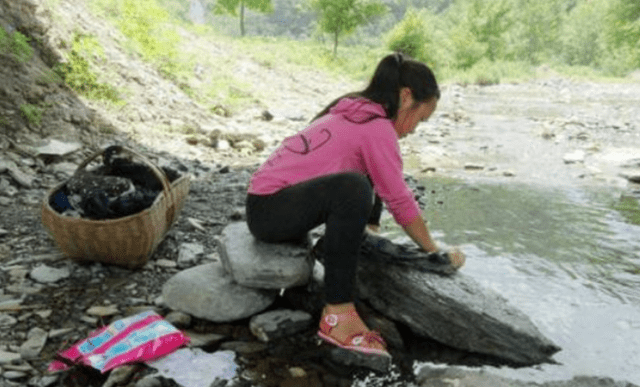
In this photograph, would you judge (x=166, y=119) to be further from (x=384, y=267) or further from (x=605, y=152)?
(x=605, y=152)

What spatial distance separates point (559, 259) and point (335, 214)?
287 centimetres

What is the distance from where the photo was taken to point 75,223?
10.9 feet

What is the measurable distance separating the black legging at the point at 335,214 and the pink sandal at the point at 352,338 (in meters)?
0.09

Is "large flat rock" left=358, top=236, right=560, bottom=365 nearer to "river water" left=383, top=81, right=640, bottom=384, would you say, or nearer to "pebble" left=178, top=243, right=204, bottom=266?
"river water" left=383, top=81, right=640, bottom=384

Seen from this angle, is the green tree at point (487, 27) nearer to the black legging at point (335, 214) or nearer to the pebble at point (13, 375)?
the black legging at point (335, 214)

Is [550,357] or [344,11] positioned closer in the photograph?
[550,357]

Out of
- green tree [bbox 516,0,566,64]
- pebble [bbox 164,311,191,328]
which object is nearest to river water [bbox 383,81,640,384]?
pebble [bbox 164,311,191,328]

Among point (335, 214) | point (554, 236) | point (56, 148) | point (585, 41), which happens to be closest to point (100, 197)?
point (335, 214)

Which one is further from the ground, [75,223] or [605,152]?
[75,223]

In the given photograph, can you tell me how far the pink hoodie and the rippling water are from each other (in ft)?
3.60

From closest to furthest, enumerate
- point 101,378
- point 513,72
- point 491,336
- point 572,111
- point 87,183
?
point 101,378 < point 491,336 < point 87,183 < point 572,111 < point 513,72

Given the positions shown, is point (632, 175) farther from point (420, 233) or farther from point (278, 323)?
point (278, 323)

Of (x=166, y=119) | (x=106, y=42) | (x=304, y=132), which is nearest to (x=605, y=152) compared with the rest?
(x=166, y=119)

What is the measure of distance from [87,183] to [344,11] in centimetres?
2970
